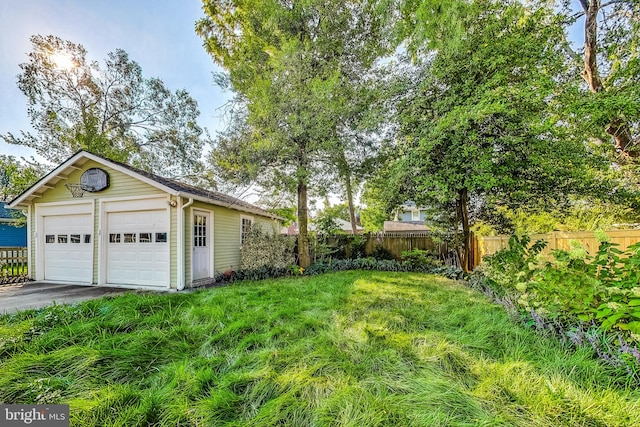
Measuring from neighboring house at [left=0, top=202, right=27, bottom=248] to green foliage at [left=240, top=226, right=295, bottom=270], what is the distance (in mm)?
14197

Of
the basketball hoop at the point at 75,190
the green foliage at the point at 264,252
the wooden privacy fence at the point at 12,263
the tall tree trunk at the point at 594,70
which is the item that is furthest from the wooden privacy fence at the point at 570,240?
the wooden privacy fence at the point at 12,263

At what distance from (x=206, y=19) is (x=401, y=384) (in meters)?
11.7

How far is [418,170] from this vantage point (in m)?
6.70

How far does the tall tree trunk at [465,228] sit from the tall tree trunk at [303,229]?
16.3 feet

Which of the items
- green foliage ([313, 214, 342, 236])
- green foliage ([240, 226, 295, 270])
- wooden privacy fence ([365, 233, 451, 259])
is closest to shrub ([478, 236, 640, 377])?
wooden privacy fence ([365, 233, 451, 259])

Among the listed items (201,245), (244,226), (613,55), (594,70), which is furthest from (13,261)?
(613,55)

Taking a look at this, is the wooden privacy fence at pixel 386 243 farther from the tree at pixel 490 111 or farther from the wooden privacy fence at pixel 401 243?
the tree at pixel 490 111

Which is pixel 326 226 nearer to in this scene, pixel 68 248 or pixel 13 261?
pixel 68 248

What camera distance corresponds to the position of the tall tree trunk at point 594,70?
21.1ft

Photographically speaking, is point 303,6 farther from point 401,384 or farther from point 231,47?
point 401,384

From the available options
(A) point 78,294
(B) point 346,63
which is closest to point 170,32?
(B) point 346,63

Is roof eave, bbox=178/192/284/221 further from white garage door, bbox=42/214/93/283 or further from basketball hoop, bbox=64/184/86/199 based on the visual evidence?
basketball hoop, bbox=64/184/86/199

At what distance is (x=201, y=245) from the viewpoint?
7758 mm

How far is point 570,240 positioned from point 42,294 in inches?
400
